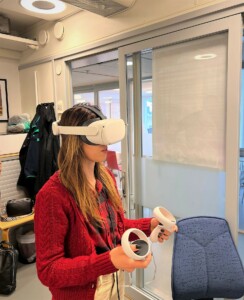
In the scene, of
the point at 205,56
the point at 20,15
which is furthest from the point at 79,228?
the point at 20,15

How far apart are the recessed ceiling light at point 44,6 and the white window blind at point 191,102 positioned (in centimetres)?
98

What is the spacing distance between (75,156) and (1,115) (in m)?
2.65

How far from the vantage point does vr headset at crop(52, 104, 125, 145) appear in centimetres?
92

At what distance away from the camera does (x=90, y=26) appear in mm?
2316

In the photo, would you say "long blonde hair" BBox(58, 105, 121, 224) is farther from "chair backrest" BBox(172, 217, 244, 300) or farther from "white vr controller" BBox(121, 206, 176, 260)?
"chair backrest" BBox(172, 217, 244, 300)

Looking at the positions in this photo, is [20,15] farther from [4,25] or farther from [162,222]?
[162,222]

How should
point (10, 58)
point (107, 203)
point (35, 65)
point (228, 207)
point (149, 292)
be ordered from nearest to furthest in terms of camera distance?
point (107, 203), point (228, 207), point (149, 292), point (35, 65), point (10, 58)

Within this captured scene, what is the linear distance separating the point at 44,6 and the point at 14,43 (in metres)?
0.85

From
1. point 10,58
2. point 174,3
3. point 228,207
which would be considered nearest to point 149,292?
point 228,207

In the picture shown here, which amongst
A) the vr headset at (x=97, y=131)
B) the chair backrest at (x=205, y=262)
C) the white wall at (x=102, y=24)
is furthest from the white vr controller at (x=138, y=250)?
the white wall at (x=102, y=24)

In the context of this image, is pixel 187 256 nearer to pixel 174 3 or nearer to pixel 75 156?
pixel 75 156

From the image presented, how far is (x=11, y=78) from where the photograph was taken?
3279mm

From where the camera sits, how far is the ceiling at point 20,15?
2150 millimetres

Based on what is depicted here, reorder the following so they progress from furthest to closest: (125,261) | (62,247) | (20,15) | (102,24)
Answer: (20,15)
(102,24)
(62,247)
(125,261)
